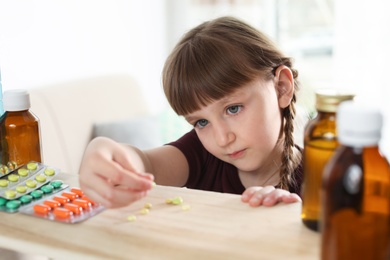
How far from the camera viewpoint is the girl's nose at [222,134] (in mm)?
1065

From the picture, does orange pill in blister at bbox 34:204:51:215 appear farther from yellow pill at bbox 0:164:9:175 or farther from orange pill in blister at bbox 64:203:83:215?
yellow pill at bbox 0:164:9:175

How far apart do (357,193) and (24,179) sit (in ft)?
1.87

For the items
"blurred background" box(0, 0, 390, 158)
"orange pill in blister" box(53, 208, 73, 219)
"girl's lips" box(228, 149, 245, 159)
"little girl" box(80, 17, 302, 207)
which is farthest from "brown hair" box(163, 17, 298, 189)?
"blurred background" box(0, 0, 390, 158)

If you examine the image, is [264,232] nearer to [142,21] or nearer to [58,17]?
[58,17]

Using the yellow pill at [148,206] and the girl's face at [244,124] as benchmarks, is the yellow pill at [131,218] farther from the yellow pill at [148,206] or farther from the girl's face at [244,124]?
the girl's face at [244,124]

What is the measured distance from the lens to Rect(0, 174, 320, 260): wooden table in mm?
618

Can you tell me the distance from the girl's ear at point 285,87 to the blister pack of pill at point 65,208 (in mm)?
568

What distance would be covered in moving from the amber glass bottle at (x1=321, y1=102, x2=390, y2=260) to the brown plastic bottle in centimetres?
56

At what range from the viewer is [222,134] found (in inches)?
42.0

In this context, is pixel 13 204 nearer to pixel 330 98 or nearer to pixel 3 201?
pixel 3 201

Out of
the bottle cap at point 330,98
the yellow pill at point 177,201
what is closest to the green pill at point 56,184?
the yellow pill at point 177,201

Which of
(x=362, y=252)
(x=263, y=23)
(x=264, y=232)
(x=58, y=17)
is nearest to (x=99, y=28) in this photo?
(x=58, y=17)

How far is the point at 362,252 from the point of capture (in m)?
0.50

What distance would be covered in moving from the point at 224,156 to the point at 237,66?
7.8 inches
